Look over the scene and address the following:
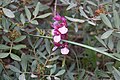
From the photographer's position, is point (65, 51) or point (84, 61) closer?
point (65, 51)

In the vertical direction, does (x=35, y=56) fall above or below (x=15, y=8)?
below

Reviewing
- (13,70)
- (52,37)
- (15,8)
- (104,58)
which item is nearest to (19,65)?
(13,70)

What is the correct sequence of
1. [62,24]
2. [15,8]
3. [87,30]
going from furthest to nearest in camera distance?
[87,30], [15,8], [62,24]

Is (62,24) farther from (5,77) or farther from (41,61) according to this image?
(5,77)

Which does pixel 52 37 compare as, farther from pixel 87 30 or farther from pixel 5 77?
pixel 87 30

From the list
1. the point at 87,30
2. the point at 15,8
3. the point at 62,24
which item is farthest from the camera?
the point at 87,30

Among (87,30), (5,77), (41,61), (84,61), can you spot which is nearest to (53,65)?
(41,61)

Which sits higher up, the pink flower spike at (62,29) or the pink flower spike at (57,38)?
the pink flower spike at (62,29)

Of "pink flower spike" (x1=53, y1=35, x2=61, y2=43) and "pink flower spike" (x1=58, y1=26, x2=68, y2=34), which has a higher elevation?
"pink flower spike" (x1=58, y1=26, x2=68, y2=34)

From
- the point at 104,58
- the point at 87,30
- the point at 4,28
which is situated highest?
the point at 4,28
